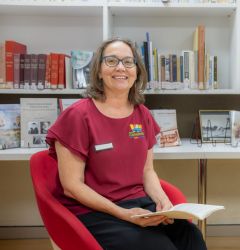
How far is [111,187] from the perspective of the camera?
1.47 metres

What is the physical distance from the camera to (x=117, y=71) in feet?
5.06

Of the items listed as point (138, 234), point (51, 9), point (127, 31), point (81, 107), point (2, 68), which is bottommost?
point (138, 234)

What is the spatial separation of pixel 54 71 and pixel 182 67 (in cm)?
83

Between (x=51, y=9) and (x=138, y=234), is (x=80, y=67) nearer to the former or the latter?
(x=51, y=9)

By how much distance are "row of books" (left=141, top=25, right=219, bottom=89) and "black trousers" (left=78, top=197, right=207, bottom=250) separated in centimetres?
99

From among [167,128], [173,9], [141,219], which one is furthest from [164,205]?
[173,9]

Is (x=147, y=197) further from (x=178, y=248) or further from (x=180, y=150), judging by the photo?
(x=180, y=150)

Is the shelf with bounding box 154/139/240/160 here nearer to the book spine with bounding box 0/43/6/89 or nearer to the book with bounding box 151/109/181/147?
the book with bounding box 151/109/181/147

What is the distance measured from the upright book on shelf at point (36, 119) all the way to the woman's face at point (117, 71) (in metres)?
0.76

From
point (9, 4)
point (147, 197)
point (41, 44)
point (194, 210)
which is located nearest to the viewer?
point (194, 210)

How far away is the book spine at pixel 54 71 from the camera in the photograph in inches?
88.1

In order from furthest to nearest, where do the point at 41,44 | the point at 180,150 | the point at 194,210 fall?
1. the point at 41,44
2. the point at 180,150
3. the point at 194,210

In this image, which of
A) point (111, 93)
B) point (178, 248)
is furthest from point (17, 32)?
point (178, 248)

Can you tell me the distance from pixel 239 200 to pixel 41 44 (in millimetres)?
1905
